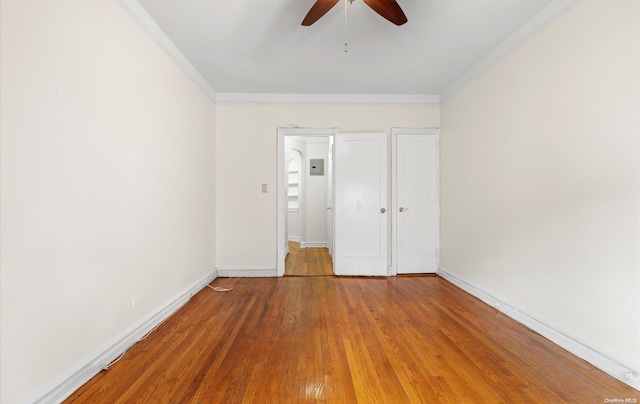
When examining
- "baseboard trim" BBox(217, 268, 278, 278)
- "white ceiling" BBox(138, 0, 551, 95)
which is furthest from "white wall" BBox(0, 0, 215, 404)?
"baseboard trim" BBox(217, 268, 278, 278)

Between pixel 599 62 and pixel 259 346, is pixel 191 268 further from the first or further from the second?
pixel 599 62

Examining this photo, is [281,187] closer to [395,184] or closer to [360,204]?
[360,204]

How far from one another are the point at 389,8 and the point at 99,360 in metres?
2.98

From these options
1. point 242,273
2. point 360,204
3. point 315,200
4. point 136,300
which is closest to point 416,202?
point 360,204

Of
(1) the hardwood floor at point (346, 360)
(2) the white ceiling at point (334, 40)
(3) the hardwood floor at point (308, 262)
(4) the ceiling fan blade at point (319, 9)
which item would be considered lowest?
(3) the hardwood floor at point (308, 262)

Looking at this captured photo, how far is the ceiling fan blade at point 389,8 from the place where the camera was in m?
1.87

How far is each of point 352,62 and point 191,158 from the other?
214 centimetres

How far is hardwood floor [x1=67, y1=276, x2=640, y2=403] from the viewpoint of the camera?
1620 millimetres

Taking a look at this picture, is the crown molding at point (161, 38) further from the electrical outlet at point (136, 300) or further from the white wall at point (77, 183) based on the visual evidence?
the electrical outlet at point (136, 300)

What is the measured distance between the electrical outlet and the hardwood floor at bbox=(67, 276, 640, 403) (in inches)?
11.8

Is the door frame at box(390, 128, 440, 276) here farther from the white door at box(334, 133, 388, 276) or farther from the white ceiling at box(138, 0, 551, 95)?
the white ceiling at box(138, 0, 551, 95)

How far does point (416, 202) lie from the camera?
4227 mm

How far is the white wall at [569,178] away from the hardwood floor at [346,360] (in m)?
0.36

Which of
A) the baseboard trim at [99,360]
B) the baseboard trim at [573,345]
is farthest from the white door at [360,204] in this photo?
the baseboard trim at [99,360]
